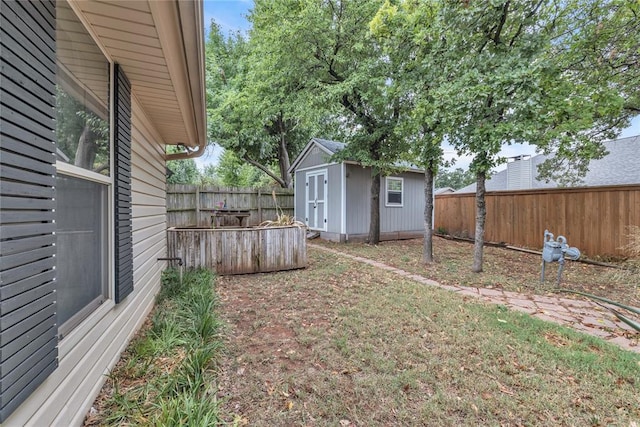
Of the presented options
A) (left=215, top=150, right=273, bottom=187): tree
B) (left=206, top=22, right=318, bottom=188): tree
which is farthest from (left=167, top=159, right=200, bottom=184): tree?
(left=206, top=22, right=318, bottom=188): tree

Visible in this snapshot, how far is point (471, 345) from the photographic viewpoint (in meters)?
2.96

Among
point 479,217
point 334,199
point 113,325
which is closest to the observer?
point 113,325

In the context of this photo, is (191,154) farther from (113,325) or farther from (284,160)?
(284,160)

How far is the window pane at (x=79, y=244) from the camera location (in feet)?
5.45

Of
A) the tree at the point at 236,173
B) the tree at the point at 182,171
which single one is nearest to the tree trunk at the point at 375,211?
the tree at the point at 236,173

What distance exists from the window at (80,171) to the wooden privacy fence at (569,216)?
8.85 metres

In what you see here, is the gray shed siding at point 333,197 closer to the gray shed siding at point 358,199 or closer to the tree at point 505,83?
the gray shed siding at point 358,199

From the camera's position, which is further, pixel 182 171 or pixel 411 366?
pixel 182 171

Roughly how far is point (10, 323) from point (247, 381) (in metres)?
1.65

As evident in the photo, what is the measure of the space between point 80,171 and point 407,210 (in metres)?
10.5

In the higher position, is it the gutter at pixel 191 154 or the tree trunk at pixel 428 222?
the gutter at pixel 191 154

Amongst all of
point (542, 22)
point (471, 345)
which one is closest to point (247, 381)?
point (471, 345)

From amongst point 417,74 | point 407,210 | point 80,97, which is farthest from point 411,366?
point 407,210

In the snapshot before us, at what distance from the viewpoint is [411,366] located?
2.59 metres
